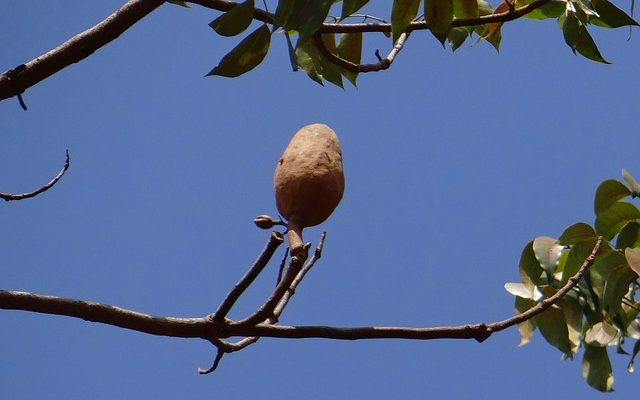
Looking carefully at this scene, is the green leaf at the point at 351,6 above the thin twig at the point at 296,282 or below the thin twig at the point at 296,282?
above

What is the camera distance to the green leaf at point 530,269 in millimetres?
3062

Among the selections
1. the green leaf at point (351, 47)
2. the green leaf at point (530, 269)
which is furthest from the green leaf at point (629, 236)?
the green leaf at point (351, 47)

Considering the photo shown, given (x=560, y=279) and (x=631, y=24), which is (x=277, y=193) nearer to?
(x=631, y=24)

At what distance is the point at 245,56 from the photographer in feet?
6.83

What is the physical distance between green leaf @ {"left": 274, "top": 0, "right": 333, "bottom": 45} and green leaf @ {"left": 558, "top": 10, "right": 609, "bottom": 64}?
3.26 feet

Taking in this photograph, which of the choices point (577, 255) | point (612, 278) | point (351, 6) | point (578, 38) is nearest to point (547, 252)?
point (577, 255)

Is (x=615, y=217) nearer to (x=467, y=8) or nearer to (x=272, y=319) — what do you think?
(x=467, y=8)

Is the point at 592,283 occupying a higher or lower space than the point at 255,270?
lower

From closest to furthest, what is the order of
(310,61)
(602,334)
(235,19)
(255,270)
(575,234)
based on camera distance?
(255,270) → (235,19) → (310,61) → (575,234) → (602,334)

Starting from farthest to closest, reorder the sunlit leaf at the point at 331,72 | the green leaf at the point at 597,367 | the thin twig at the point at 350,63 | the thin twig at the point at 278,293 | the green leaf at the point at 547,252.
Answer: the green leaf at the point at 597,367, the green leaf at the point at 547,252, the sunlit leaf at the point at 331,72, the thin twig at the point at 350,63, the thin twig at the point at 278,293

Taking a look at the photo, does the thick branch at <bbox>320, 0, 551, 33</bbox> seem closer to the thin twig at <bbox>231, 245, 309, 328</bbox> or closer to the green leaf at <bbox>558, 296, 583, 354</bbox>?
the thin twig at <bbox>231, 245, 309, 328</bbox>

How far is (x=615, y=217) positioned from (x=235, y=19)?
1633mm

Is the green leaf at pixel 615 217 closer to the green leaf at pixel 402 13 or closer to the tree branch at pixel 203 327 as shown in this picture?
the green leaf at pixel 402 13

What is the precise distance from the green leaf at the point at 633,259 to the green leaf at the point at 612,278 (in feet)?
0.34
